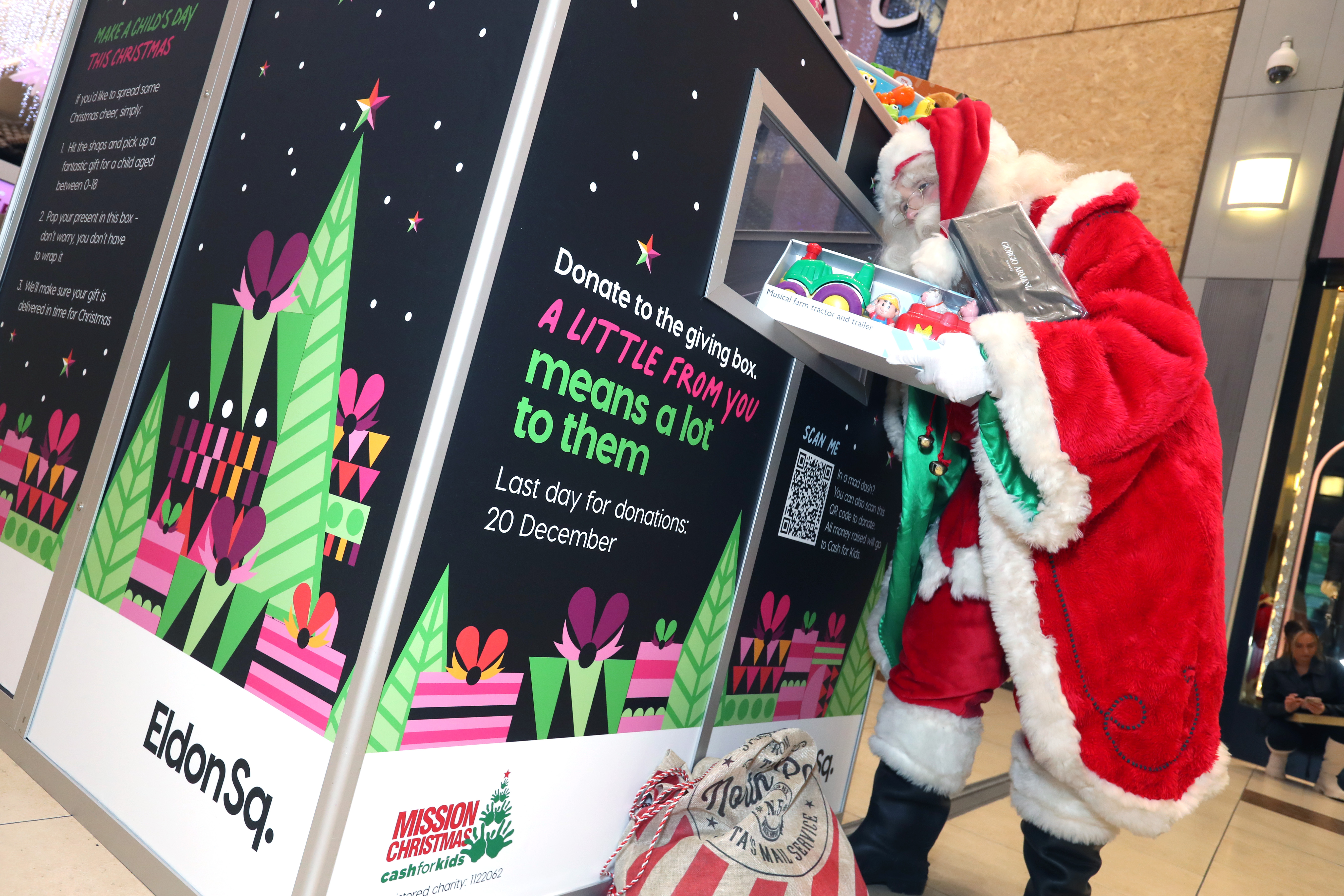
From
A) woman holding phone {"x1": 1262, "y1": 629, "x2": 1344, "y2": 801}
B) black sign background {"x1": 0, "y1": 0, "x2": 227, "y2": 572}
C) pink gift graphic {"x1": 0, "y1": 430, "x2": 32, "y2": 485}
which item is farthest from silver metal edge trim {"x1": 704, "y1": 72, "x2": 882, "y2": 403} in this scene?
woman holding phone {"x1": 1262, "y1": 629, "x2": 1344, "y2": 801}

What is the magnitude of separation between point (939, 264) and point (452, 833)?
1294 mm

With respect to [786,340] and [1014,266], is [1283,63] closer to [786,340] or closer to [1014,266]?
[1014,266]

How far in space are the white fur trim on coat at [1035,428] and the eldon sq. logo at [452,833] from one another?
0.96 meters

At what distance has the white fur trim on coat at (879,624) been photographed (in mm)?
1903

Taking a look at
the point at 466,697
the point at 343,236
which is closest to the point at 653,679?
the point at 466,697

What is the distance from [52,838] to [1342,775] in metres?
5.26

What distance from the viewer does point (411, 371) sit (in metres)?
1.03

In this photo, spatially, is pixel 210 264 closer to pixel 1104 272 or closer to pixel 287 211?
pixel 287 211

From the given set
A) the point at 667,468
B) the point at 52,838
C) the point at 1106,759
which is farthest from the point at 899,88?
the point at 52,838

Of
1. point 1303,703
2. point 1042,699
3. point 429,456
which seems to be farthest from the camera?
point 1303,703

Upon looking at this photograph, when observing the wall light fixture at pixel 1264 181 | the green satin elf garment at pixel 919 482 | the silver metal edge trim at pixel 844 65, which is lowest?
the green satin elf garment at pixel 919 482

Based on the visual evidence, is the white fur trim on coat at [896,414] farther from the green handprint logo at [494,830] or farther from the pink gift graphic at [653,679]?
the green handprint logo at [494,830]

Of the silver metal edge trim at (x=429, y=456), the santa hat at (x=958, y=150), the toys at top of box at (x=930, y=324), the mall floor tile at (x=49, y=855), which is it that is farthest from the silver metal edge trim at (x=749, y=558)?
the mall floor tile at (x=49, y=855)

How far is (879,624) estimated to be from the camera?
6.55 feet
